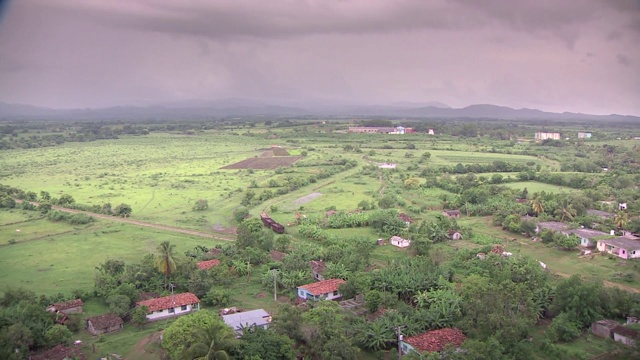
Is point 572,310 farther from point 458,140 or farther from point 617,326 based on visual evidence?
point 458,140

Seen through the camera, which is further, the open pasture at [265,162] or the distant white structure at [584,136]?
the distant white structure at [584,136]

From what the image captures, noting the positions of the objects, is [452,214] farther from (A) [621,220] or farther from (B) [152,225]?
(B) [152,225]

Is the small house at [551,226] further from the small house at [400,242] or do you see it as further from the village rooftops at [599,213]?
the small house at [400,242]

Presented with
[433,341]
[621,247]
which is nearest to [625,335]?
[433,341]

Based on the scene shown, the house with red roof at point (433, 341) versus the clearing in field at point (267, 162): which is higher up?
the house with red roof at point (433, 341)

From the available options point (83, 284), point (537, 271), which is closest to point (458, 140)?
point (537, 271)

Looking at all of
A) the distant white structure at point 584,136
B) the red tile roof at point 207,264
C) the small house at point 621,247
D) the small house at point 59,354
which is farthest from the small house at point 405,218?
the distant white structure at point 584,136

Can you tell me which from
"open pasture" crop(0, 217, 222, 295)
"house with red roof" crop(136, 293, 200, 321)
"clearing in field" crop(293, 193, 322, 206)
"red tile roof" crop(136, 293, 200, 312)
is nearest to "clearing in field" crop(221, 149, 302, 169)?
"clearing in field" crop(293, 193, 322, 206)
